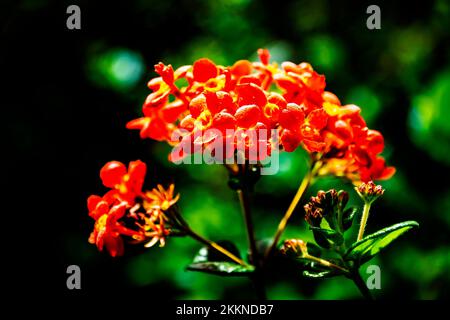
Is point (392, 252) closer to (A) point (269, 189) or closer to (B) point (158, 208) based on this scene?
(A) point (269, 189)

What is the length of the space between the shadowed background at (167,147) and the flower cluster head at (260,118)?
52.1 inches

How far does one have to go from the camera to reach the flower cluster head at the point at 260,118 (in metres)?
1.28

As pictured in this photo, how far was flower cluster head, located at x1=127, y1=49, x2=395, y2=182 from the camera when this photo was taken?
128 centimetres

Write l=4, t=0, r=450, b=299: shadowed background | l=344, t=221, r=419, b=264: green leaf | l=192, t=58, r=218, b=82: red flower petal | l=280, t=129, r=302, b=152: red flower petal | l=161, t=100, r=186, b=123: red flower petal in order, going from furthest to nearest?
1. l=4, t=0, r=450, b=299: shadowed background
2. l=161, t=100, r=186, b=123: red flower petal
3. l=192, t=58, r=218, b=82: red flower petal
4. l=280, t=129, r=302, b=152: red flower petal
5. l=344, t=221, r=419, b=264: green leaf

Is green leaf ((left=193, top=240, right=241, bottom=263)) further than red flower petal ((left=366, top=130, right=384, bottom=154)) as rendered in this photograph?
Yes

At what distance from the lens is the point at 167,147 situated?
338 centimetres

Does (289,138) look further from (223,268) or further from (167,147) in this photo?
(167,147)

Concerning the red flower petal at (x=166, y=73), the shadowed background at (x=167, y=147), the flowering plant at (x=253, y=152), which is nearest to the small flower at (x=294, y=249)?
the flowering plant at (x=253, y=152)

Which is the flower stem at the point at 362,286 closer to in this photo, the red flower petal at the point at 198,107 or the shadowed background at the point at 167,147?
the red flower petal at the point at 198,107

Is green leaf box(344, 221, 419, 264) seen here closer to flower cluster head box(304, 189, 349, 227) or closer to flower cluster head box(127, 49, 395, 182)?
flower cluster head box(304, 189, 349, 227)

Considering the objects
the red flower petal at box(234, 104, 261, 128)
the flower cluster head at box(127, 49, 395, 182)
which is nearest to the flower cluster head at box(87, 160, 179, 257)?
the flower cluster head at box(127, 49, 395, 182)

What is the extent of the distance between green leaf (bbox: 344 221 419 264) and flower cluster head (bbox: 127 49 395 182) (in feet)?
0.86

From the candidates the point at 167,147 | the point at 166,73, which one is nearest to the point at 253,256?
the point at 166,73
